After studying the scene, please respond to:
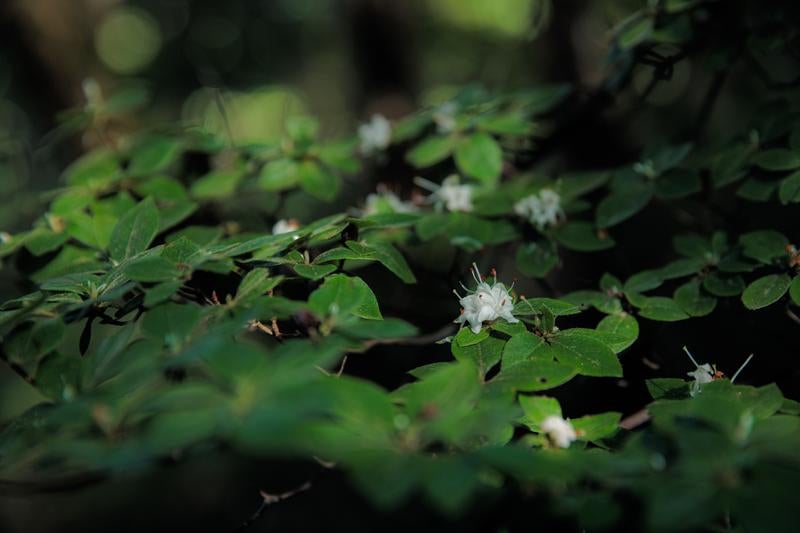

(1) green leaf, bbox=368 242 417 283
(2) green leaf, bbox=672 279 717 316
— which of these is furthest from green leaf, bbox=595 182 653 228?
(1) green leaf, bbox=368 242 417 283

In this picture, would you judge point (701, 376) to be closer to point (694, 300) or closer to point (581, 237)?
point (694, 300)

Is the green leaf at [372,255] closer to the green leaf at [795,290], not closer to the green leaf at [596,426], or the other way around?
the green leaf at [596,426]

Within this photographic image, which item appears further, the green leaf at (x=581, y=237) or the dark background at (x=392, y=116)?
the dark background at (x=392, y=116)

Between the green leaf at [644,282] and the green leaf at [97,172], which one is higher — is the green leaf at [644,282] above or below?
below

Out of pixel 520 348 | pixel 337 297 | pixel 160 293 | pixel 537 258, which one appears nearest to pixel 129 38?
pixel 537 258

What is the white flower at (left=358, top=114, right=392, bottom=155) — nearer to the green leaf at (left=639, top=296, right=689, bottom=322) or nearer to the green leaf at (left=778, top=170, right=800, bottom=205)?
the green leaf at (left=639, top=296, right=689, bottom=322)

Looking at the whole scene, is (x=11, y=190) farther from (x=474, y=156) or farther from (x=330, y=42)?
(x=330, y=42)

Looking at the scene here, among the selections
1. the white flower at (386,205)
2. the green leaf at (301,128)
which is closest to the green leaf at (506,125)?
the white flower at (386,205)

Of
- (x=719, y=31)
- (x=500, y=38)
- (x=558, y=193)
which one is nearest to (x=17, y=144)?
(x=558, y=193)
